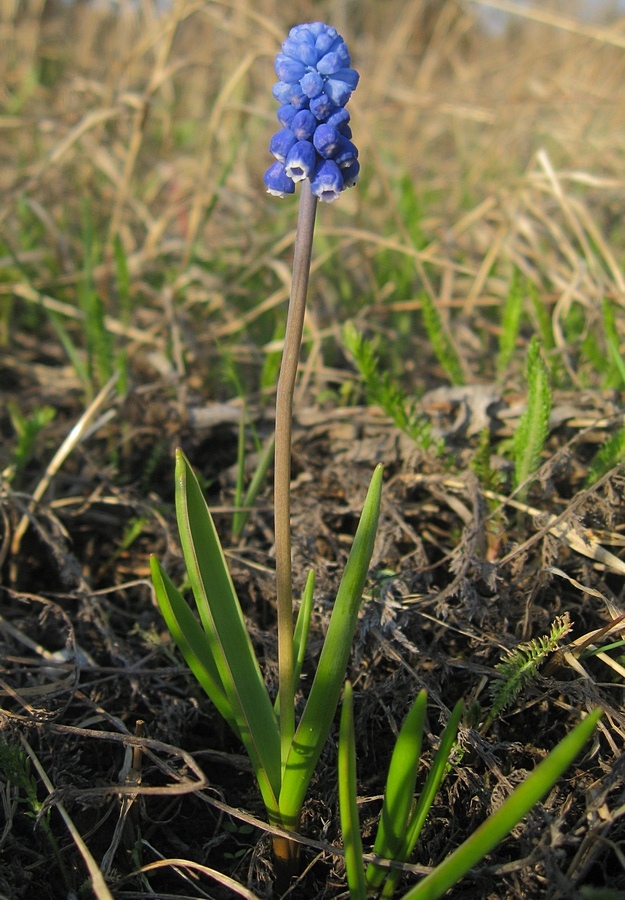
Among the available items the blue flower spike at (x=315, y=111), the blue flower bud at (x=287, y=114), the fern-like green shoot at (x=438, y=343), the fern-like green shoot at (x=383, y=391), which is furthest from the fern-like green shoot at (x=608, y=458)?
the blue flower bud at (x=287, y=114)

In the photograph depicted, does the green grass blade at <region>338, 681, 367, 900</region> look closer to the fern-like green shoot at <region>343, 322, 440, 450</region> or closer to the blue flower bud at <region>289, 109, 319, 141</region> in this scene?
the blue flower bud at <region>289, 109, 319, 141</region>

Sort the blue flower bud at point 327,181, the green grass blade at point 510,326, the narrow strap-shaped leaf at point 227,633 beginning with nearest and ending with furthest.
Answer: the blue flower bud at point 327,181
the narrow strap-shaped leaf at point 227,633
the green grass blade at point 510,326

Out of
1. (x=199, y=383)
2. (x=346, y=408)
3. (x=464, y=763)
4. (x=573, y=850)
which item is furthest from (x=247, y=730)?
(x=199, y=383)

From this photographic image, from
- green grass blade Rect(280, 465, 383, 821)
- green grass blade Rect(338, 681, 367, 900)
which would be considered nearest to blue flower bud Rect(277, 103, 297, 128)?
green grass blade Rect(280, 465, 383, 821)

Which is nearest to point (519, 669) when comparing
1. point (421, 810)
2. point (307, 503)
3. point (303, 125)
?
point (421, 810)

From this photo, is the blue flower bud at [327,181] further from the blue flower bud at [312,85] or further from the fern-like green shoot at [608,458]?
the fern-like green shoot at [608,458]

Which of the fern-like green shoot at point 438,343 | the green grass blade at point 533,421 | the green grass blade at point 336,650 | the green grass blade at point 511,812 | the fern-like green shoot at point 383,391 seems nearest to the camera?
the green grass blade at point 511,812
